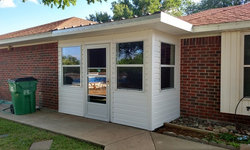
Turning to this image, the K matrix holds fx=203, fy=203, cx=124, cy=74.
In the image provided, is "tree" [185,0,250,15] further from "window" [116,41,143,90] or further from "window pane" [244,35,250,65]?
"window" [116,41,143,90]

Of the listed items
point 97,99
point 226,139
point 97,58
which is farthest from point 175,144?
point 97,58

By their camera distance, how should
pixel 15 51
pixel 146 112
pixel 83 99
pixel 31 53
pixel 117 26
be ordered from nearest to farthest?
1. pixel 117 26
2. pixel 146 112
3. pixel 83 99
4. pixel 31 53
5. pixel 15 51

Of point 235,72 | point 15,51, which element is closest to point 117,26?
point 235,72

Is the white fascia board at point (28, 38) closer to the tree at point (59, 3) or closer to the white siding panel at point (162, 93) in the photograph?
the tree at point (59, 3)

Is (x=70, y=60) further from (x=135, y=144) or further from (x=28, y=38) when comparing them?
(x=135, y=144)

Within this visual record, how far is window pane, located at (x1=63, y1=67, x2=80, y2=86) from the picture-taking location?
6.54 m

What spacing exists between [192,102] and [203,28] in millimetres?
2121

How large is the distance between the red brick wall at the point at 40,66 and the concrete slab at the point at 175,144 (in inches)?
173

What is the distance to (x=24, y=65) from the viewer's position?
8.46 meters

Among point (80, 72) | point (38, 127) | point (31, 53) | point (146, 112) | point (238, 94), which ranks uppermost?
point (31, 53)

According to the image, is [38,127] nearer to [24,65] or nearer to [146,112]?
[146,112]

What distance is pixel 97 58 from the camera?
237 inches

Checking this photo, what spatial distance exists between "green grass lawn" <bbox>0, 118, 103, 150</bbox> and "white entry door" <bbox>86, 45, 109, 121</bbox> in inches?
59.9

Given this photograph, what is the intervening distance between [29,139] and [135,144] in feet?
7.56
